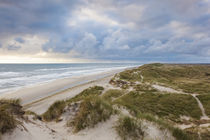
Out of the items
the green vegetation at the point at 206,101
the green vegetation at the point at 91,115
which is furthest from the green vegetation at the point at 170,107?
the green vegetation at the point at 91,115

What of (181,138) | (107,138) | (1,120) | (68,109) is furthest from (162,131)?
(1,120)

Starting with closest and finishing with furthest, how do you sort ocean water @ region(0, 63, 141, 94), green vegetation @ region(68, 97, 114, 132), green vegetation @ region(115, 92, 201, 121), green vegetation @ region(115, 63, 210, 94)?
green vegetation @ region(68, 97, 114, 132) → green vegetation @ region(115, 92, 201, 121) → green vegetation @ region(115, 63, 210, 94) → ocean water @ region(0, 63, 141, 94)

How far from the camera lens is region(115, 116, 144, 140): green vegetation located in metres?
3.94

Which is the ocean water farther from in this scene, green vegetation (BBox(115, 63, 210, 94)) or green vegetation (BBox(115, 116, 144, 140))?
green vegetation (BBox(115, 116, 144, 140))

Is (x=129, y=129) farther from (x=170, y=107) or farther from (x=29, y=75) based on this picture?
(x=29, y=75)

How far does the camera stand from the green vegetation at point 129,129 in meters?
3.94

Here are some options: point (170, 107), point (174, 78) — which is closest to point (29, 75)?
point (170, 107)

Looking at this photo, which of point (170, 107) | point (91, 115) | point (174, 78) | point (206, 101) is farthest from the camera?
point (174, 78)

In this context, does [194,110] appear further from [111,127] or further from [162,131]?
[111,127]

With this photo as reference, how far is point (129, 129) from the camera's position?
4.12m

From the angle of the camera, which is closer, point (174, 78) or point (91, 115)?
point (91, 115)

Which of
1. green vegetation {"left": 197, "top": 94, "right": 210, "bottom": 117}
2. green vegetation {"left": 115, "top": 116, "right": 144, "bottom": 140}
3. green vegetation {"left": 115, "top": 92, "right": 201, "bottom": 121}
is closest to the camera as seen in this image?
green vegetation {"left": 115, "top": 116, "right": 144, "bottom": 140}

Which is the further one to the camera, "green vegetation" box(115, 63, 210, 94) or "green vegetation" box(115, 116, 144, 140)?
"green vegetation" box(115, 63, 210, 94)

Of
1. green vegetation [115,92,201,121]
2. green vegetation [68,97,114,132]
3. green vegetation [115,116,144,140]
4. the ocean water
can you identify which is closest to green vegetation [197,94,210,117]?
green vegetation [115,92,201,121]
